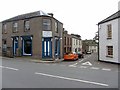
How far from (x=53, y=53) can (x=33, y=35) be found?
3991mm

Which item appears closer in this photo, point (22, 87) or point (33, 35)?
point (22, 87)

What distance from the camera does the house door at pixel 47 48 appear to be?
2962cm

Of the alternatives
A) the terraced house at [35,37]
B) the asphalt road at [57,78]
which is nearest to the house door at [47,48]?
the terraced house at [35,37]

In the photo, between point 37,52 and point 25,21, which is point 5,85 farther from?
point 25,21

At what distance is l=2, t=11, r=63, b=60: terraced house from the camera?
29281 millimetres

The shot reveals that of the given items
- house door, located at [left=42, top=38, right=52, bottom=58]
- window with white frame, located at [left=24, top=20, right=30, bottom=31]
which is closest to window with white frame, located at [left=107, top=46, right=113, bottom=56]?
house door, located at [left=42, top=38, right=52, bottom=58]

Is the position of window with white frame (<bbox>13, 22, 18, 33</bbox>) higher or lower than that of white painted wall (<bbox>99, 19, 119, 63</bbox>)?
higher

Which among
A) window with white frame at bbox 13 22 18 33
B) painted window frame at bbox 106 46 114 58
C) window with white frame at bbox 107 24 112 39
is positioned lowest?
painted window frame at bbox 106 46 114 58

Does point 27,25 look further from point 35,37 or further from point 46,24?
point 46,24

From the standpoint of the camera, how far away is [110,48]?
26172 mm

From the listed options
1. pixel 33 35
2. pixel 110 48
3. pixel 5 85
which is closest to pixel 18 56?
pixel 33 35

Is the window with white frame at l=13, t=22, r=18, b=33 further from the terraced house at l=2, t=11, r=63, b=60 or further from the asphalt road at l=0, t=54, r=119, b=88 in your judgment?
the asphalt road at l=0, t=54, r=119, b=88

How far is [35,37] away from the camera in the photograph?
29.6 metres

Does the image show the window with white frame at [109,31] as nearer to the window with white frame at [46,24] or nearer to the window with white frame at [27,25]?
the window with white frame at [46,24]
